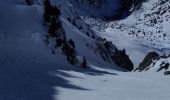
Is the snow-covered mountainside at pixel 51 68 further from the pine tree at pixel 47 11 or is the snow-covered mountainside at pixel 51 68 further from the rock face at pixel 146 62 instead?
the rock face at pixel 146 62

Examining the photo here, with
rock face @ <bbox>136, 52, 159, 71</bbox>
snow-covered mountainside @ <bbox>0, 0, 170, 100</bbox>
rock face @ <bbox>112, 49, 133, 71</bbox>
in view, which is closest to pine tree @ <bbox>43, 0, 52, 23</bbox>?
snow-covered mountainside @ <bbox>0, 0, 170, 100</bbox>

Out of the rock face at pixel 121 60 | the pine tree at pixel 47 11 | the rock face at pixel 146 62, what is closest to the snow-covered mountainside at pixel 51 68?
the pine tree at pixel 47 11

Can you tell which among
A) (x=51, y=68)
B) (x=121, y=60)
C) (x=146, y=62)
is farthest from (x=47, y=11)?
(x=121, y=60)

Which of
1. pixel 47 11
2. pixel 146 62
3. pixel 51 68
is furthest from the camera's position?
pixel 146 62

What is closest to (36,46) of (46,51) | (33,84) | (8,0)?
(46,51)

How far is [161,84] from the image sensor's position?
2859cm

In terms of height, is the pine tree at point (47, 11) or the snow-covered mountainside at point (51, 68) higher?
the pine tree at point (47, 11)

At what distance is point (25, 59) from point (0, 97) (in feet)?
65.3

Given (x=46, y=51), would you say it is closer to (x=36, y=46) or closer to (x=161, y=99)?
(x=36, y=46)

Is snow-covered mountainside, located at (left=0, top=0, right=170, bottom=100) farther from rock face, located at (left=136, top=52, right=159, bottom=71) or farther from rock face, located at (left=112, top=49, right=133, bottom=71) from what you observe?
rock face, located at (left=136, top=52, right=159, bottom=71)

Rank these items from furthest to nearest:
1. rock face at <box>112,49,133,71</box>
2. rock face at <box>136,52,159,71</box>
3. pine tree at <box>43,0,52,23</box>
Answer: rock face at <box>112,49,133,71</box>
rock face at <box>136,52,159,71</box>
pine tree at <box>43,0,52,23</box>

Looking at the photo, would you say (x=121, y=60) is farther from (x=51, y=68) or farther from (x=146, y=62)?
(x=51, y=68)

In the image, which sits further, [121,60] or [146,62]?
[121,60]

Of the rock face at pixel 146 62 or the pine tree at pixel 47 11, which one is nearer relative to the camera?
the pine tree at pixel 47 11
